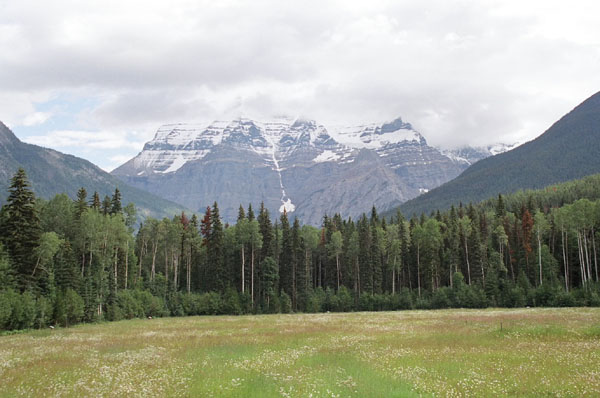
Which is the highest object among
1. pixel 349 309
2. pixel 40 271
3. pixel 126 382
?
pixel 40 271

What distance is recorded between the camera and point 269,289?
3455 inches

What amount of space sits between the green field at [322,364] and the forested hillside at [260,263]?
70.2ft

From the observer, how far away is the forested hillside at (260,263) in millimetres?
56375

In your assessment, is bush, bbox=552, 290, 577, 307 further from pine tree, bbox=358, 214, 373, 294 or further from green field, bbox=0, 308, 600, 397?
pine tree, bbox=358, 214, 373, 294

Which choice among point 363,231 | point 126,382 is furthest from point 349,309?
point 126,382

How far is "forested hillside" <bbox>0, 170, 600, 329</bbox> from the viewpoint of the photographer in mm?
56375

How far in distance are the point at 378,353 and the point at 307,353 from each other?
425 cm

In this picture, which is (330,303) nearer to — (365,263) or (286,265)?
(286,265)

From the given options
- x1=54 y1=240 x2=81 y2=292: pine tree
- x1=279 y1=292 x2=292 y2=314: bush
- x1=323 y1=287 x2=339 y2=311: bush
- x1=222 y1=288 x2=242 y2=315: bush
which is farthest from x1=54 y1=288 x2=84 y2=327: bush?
x1=323 y1=287 x2=339 y2=311: bush

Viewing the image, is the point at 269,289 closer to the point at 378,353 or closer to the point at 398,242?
the point at 398,242

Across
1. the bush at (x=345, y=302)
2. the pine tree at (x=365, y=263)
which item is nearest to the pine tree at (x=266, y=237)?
the bush at (x=345, y=302)

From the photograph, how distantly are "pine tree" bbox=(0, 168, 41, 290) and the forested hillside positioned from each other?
0.44 feet

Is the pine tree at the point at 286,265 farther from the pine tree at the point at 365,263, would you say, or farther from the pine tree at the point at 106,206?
the pine tree at the point at 106,206

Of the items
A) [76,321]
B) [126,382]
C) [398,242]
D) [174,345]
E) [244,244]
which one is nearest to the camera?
[126,382]
